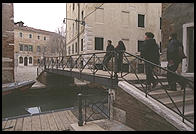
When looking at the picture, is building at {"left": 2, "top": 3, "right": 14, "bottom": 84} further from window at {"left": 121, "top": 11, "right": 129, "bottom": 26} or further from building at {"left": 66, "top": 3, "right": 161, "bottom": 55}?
window at {"left": 121, "top": 11, "right": 129, "bottom": 26}

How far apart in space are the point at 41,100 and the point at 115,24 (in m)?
9.54

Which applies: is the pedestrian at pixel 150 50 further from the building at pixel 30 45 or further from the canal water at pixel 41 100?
the building at pixel 30 45

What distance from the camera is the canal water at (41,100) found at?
9.77 metres

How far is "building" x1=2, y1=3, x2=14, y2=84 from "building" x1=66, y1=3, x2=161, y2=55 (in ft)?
16.5

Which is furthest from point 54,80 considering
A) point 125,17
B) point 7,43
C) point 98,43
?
point 125,17

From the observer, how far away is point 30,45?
143 ft

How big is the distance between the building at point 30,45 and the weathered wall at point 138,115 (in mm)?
38007

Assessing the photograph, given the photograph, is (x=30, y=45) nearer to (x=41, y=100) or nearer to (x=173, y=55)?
(x=41, y=100)

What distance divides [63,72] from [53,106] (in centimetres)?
230

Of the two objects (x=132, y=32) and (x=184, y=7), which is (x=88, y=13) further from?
(x=184, y=7)

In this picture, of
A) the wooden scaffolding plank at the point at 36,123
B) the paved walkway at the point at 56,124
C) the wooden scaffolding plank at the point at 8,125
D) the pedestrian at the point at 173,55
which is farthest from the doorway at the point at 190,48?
the wooden scaffolding plank at the point at 8,125

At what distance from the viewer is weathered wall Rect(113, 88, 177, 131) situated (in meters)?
3.91

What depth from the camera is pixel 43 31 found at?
48.1 m

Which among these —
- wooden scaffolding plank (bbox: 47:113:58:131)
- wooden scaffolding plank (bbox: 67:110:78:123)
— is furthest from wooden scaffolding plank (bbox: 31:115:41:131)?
wooden scaffolding plank (bbox: 67:110:78:123)
